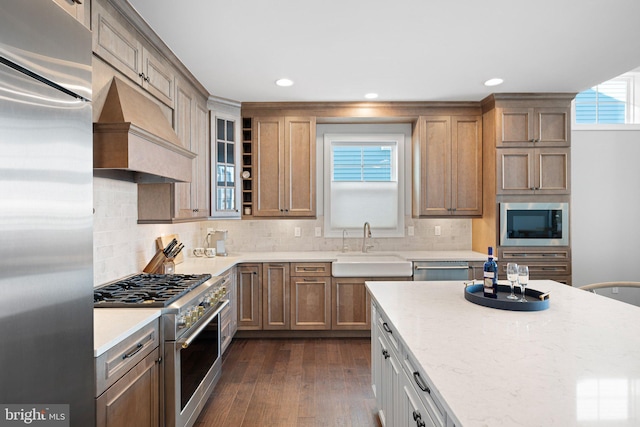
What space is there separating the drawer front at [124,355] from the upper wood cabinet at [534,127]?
3.56 meters

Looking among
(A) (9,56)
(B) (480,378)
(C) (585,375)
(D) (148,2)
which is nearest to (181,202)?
(D) (148,2)

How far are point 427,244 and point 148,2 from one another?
3.68 metres

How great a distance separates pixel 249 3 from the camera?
205 cm

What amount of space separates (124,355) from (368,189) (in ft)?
11.1

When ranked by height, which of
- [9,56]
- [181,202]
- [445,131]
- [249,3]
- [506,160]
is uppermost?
[249,3]

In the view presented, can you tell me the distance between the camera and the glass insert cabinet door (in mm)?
3766

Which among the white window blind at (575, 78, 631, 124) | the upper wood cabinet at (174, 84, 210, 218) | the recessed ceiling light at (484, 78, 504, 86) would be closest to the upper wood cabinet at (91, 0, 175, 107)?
the upper wood cabinet at (174, 84, 210, 218)

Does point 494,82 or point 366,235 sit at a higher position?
point 494,82

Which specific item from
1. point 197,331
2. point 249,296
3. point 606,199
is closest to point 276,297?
point 249,296

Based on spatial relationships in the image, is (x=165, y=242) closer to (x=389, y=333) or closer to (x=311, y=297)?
(x=311, y=297)

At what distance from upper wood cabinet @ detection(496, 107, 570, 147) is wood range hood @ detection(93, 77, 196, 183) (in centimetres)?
315

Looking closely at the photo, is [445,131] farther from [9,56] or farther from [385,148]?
[9,56]

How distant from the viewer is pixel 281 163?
13.3 feet

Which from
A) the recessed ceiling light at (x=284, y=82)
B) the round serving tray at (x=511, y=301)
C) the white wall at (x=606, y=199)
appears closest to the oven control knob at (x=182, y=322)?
the round serving tray at (x=511, y=301)
